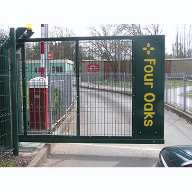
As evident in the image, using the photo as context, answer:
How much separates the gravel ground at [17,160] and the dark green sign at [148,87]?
239cm

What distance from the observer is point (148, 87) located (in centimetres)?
581

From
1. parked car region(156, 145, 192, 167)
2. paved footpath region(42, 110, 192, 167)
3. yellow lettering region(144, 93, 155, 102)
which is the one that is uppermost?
yellow lettering region(144, 93, 155, 102)

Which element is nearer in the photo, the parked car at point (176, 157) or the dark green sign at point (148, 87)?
the parked car at point (176, 157)

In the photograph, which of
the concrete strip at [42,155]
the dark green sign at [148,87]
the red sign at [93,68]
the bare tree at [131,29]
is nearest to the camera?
the concrete strip at [42,155]

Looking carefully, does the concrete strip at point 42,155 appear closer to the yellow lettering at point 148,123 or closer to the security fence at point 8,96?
the security fence at point 8,96

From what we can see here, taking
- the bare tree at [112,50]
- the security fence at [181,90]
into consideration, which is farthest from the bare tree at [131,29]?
the bare tree at [112,50]

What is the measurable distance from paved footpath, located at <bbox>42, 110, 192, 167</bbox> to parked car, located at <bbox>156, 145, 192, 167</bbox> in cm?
198

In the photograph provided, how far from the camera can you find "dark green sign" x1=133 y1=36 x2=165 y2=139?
5746mm

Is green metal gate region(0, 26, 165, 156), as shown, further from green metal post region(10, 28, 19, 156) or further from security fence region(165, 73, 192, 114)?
security fence region(165, 73, 192, 114)

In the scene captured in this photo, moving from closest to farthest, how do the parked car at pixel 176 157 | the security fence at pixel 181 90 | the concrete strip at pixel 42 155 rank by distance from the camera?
1. the parked car at pixel 176 157
2. the concrete strip at pixel 42 155
3. the security fence at pixel 181 90

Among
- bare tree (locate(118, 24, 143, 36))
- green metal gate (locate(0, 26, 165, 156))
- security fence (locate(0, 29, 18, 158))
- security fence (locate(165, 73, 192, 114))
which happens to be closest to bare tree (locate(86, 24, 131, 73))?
green metal gate (locate(0, 26, 165, 156))

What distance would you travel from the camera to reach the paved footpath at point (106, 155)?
5.68m

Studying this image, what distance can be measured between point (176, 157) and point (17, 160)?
3.37m

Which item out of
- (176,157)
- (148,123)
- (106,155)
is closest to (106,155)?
(106,155)
